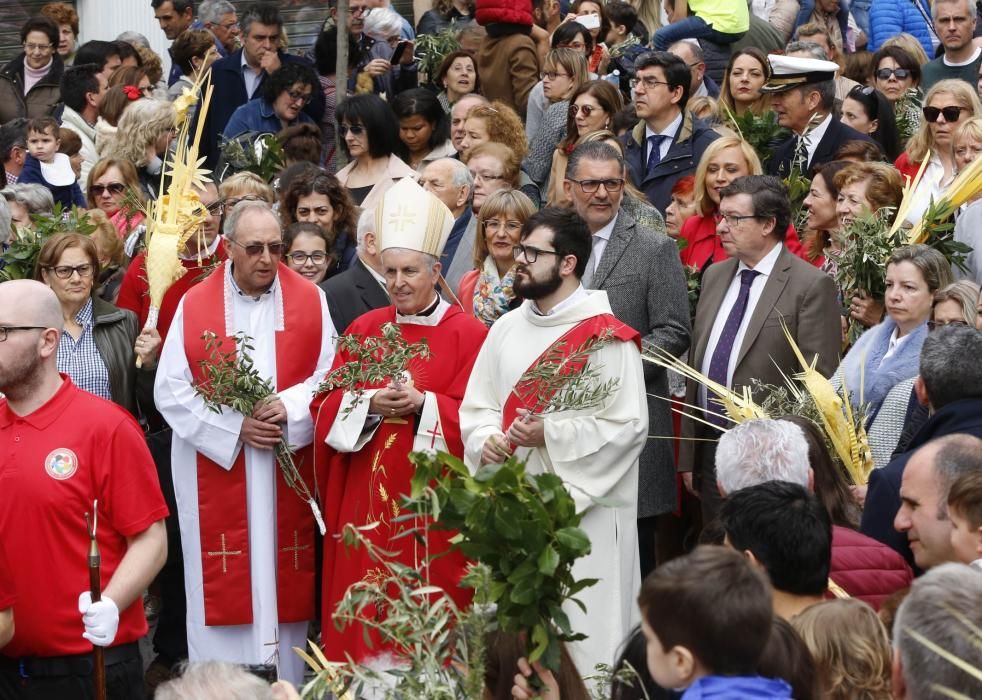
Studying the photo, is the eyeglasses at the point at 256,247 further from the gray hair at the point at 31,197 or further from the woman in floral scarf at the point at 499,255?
the gray hair at the point at 31,197

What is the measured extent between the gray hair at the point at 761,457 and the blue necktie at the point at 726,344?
213cm

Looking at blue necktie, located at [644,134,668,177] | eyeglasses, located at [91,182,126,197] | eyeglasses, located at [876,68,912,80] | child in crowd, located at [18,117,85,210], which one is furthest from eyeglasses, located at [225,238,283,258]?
eyeglasses, located at [876,68,912,80]

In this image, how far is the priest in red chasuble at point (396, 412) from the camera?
295 inches

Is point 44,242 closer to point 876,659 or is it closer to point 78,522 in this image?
point 78,522

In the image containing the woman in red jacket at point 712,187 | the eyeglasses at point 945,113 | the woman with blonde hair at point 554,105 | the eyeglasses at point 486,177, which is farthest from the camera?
the woman with blonde hair at point 554,105

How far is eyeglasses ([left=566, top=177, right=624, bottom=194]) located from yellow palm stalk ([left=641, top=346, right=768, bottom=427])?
0.89m

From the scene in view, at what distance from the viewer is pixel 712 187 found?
363 inches

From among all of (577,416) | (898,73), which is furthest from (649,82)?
(577,416)

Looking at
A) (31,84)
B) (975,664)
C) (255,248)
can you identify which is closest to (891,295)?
(255,248)

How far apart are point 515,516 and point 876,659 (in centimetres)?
112

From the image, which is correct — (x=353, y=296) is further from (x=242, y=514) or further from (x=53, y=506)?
(x=53, y=506)

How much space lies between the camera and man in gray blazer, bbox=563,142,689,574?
8.15 metres

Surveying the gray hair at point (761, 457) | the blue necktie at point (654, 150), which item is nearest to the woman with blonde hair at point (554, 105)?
the blue necktie at point (654, 150)

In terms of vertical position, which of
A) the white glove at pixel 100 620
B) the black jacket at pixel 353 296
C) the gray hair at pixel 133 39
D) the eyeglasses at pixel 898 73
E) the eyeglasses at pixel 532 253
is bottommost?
the white glove at pixel 100 620
